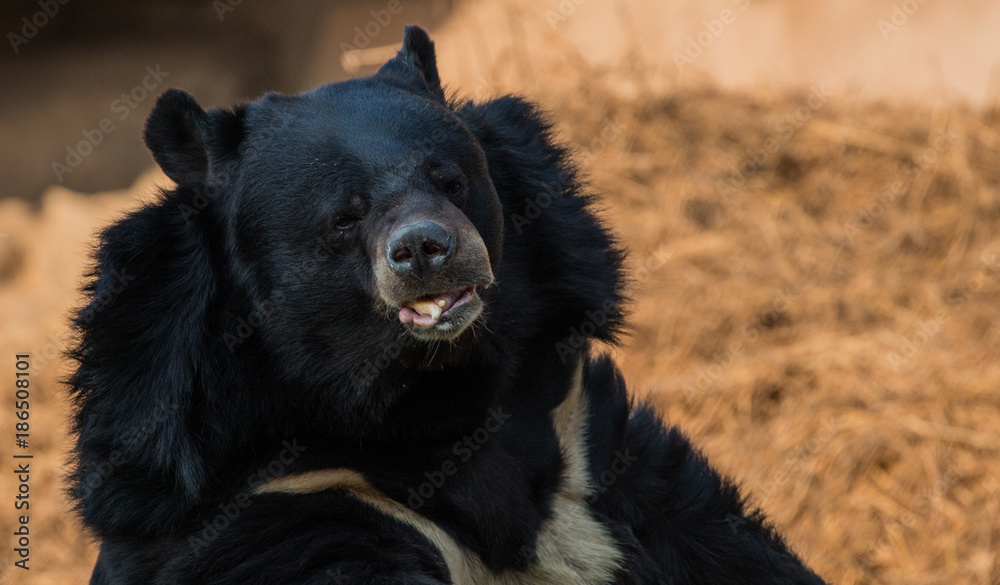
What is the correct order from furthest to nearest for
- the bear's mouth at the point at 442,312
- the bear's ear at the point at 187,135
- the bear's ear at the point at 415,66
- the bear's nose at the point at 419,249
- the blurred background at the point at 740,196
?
1. the blurred background at the point at 740,196
2. the bear's ear at the point at 415,66
3. the bear's ear at the point at 187,135
4. the bear's mouth at the point at 442,312
5. the bear's nose at the point at 419,249

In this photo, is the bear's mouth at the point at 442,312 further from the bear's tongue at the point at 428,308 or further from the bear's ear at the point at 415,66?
the bear's ear at the point at 415,66

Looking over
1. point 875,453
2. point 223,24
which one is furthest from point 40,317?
point 875,453

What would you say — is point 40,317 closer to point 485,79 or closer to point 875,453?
point 485,79

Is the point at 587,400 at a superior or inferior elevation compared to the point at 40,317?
superior

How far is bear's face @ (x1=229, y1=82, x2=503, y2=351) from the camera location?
7.82 feet

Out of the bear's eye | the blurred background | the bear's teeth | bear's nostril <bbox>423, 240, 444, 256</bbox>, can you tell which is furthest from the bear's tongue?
the blurred background

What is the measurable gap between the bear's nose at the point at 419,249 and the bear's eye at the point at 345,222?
0.20 metres

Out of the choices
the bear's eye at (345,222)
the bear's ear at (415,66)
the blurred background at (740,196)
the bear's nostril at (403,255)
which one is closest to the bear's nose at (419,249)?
the bear's nostril at (403,255)

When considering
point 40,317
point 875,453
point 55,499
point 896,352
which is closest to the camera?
point 875,453

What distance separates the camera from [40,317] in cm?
762

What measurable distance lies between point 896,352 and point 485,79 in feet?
12.0

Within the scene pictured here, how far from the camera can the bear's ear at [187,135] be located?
2.66m

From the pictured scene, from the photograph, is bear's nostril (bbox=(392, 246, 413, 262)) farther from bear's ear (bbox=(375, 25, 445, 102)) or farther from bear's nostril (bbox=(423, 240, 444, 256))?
bear's ear (bbox=(375, 25, 445, 102))

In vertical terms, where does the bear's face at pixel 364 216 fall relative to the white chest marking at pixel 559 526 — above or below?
above
